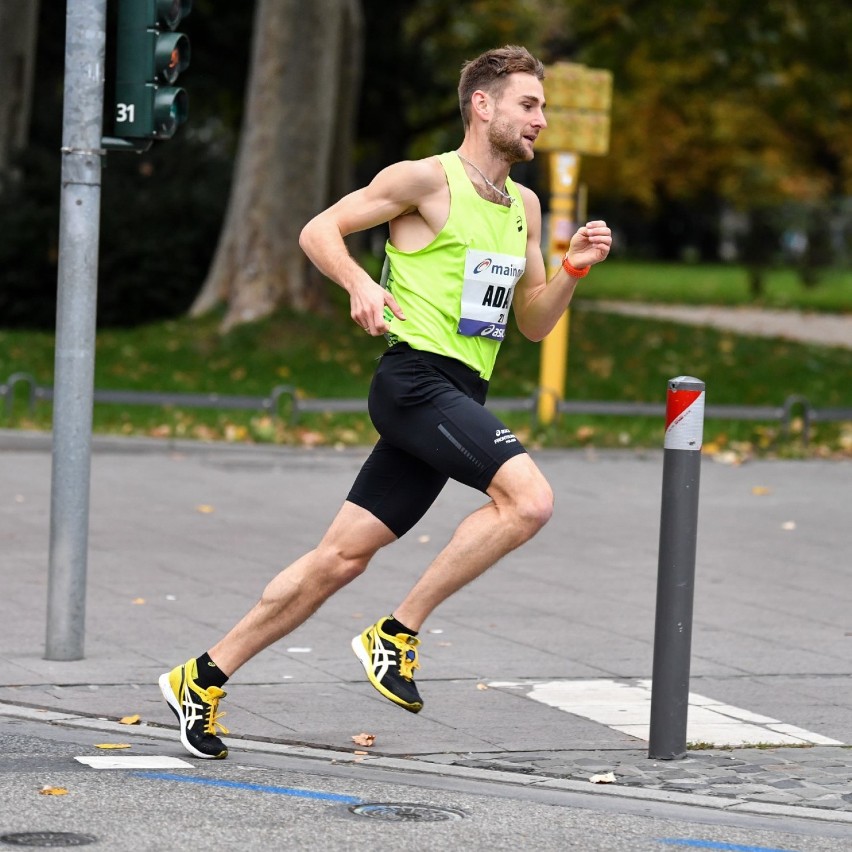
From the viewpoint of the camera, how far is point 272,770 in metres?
5.52

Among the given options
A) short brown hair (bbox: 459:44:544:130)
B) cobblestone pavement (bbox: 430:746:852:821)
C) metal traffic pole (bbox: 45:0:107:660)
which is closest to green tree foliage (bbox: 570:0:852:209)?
metal traffic pole (bbox: 45:0:107:660)

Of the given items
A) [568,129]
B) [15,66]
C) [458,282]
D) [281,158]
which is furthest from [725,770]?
[15,66]

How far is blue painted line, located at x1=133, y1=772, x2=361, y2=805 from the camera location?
520 cm

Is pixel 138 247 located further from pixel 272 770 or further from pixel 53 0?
pixel 272 770

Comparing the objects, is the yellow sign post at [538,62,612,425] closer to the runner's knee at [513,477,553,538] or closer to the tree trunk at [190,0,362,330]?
the tree trunk at [190,0,362,330]

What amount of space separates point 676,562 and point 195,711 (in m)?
1.47

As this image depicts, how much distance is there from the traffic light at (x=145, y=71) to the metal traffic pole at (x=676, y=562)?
239 cm

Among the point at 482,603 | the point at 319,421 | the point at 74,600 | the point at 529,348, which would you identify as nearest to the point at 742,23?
the point at 529,348

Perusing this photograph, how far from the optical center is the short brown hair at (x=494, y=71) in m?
5.77

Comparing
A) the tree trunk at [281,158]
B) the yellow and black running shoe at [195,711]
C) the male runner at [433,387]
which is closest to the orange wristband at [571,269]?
the male runner at [433,387]

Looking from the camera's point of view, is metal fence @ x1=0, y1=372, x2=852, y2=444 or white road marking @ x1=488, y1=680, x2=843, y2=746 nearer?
white road marking @ x1=488, y1=680, x2=843, y2=746

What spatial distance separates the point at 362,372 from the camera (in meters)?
19.2

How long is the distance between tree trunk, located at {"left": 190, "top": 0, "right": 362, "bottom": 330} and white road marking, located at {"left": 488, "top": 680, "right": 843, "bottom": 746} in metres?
14.0

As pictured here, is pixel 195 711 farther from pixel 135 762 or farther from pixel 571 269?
pixel 571 269
